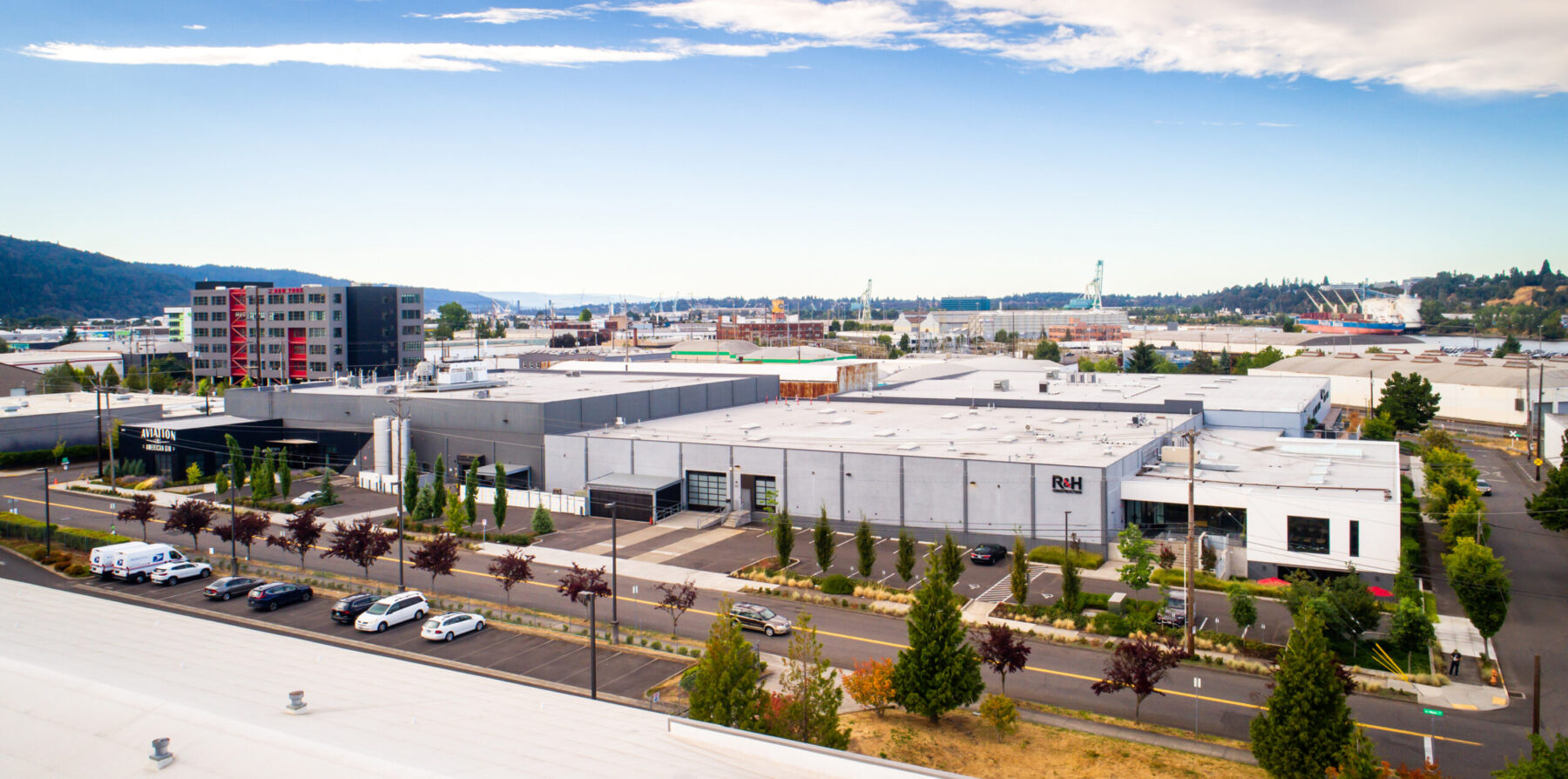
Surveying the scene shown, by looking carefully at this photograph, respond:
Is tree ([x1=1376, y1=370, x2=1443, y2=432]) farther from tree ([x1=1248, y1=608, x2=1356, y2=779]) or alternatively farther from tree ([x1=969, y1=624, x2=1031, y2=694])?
tree ([x1=1248, y1=608, x2=1356, y2=779])

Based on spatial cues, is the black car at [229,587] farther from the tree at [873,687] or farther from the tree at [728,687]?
the tree at [873,687]

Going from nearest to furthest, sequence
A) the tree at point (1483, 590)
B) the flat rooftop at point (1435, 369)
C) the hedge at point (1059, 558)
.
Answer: the tree at point (1483, 590) < the hedge at point (1059, 558) < the flat rooftop at point (1435, 369)

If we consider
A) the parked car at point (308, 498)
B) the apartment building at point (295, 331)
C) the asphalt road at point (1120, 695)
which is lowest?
the asphalt road at point (1120, 695)

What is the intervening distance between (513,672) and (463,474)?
80.3 ft

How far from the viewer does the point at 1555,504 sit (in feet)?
100

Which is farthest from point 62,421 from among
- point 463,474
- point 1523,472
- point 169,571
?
point 1523,472

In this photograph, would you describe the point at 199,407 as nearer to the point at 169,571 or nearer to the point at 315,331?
the point at 315,331

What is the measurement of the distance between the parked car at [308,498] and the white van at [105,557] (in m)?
11.0

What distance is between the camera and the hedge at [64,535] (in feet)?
103

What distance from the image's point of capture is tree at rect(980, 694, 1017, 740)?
16.2 metres

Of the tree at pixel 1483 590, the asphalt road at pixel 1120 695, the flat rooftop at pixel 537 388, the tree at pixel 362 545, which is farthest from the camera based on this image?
the flat rooftop at pixel 537 388

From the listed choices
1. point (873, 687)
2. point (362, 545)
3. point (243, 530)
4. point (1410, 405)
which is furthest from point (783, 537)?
point (1410, 405)

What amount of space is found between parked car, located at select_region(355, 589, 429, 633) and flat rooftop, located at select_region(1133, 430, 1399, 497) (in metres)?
24.4

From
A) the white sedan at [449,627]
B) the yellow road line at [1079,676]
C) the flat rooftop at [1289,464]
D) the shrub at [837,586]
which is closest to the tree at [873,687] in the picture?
the yellow road line at [1079,676]
